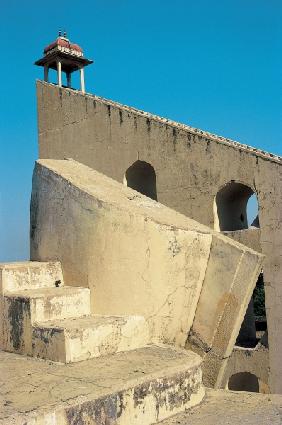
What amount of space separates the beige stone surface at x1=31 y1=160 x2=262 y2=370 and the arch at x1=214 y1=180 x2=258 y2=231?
17.4 ft

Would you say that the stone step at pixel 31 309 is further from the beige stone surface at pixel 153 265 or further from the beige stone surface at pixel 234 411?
the beige stone surface at pixel 234 411

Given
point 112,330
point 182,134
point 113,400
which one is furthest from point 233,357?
point 113,400

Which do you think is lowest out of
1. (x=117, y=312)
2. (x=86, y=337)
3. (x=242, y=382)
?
(x=242, y=382)

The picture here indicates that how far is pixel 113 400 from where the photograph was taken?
3.11 meters

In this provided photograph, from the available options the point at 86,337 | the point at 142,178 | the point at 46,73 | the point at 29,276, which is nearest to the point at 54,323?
the point at 86,337

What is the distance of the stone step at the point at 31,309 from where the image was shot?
13.4 feet

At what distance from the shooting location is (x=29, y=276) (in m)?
4.77

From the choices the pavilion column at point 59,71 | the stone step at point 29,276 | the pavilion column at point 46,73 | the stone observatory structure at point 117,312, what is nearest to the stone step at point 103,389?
the stone observatory structure at point 117,312

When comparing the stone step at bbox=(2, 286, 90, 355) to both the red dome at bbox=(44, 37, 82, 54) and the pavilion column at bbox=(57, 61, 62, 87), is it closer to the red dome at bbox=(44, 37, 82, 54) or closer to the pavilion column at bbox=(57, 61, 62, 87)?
the pavilion column at bbox=(57, 61, 62, 87)

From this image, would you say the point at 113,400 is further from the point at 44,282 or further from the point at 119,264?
the point at 44,282

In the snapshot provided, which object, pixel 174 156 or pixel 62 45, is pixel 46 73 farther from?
pixel 174 156

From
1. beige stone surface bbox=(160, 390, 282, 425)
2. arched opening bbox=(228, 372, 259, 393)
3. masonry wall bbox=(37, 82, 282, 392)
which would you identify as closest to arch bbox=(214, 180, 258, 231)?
masonry wall bbox=(37, 82, 282, 392)

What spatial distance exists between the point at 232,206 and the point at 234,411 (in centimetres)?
797

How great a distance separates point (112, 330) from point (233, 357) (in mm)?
7339
